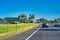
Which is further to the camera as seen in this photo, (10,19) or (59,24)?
(59,24)

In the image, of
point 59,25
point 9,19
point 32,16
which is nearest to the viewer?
point 9,19

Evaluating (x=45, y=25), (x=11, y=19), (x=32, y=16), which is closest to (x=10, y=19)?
(x=11, y=19)

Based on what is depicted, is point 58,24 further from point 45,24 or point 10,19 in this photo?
point 10,19

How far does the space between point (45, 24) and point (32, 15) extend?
405 ft

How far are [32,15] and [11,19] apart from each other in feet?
499

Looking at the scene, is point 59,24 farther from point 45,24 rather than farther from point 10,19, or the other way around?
point 10,19

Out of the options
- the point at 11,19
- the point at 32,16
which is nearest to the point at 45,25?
the point at 11,19

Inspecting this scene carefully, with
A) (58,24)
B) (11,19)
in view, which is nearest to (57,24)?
(58,24)

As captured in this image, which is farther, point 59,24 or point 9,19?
point 59,24

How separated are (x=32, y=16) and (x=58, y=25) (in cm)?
12181

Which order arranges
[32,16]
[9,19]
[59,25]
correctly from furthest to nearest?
[32,16]
[59,25]
[9,19]

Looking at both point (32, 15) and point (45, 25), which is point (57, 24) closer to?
point (45, 25)

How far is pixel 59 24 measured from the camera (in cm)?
6825

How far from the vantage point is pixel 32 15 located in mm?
192375
